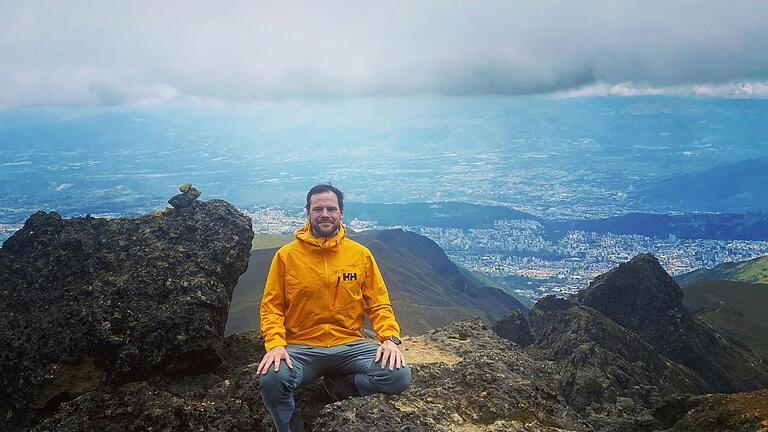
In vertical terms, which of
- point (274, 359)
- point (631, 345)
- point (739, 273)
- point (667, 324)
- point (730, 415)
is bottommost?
point (739, 273)

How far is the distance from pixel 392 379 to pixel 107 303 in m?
8.08

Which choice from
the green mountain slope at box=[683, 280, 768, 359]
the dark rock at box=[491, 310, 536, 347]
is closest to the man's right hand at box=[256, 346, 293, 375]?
the dark rock at box=[491, 310, 536, 347]

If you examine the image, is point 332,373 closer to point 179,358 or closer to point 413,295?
point 179,358

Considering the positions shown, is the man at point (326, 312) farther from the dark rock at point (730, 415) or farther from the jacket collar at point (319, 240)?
the dark rock at point (730, 415)

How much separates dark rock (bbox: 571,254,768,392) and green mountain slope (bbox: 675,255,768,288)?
86.3m

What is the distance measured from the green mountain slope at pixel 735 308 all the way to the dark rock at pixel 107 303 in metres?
93.0

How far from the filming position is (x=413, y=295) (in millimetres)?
142375

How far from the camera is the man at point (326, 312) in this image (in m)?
10.8

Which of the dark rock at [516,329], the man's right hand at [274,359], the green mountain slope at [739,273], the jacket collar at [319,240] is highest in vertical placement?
the jacket collar at [319,240]

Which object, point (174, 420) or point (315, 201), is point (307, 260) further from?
point (174, 420)

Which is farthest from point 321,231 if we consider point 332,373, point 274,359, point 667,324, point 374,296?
point 667,324

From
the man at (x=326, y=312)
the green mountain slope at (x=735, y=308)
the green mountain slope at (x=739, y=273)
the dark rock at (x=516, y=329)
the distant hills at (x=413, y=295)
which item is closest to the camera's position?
the man at (x=326, y=312)

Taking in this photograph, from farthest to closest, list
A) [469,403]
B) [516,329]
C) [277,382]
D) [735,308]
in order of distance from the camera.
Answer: [735,308] < [516,329] < [469,403] < [277,382]

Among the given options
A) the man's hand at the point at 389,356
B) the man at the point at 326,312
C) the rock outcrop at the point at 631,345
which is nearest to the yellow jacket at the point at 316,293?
the man at the point at 326,312
